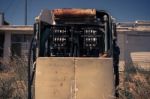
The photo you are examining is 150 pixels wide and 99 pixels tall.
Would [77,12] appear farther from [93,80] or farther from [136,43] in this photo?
[136,43]

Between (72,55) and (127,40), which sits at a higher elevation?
(72,55)

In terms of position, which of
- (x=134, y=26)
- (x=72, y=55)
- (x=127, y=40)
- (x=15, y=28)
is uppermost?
(x=134, y=26)

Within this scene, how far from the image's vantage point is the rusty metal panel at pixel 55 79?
5129 millimetres

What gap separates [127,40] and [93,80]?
21.0 m

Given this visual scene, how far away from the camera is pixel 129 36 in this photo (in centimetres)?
2578

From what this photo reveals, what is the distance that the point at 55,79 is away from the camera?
204 inches

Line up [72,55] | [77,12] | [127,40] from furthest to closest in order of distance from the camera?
[127,40]
[72,55]
[77,12]

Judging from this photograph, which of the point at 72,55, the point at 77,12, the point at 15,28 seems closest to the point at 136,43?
the point at 15,28

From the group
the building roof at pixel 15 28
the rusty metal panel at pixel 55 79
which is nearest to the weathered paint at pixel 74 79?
the rusty metal panel at pixel 55 79

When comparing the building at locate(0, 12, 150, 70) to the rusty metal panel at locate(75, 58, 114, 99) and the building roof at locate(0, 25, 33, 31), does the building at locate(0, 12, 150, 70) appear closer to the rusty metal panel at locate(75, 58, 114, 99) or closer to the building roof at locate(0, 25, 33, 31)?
the building roof at locate(0, 25, 33, 31)

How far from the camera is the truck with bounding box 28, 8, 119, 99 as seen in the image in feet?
→ 16.8

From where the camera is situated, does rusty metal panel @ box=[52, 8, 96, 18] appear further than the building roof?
No

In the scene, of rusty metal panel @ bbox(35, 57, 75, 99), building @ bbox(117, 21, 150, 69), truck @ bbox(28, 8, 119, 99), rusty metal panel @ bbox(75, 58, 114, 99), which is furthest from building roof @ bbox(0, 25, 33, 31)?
rusty metal panel @ bbox(75, 58, 114, 99)

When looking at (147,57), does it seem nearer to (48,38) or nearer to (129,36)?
(129,36)
